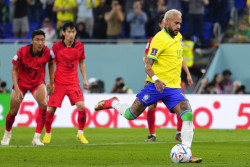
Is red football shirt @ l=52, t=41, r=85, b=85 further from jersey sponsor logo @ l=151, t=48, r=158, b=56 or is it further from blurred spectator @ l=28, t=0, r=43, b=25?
blurred spectator @ l=28, t=0, r=43, b=25

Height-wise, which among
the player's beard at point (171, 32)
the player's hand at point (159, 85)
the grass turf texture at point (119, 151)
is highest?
the player's beard at point (171, 32)

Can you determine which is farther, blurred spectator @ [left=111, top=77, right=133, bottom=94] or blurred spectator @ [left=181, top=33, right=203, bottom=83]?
blurred spectator @ [left=181, top=33, right=203, bottom=83]

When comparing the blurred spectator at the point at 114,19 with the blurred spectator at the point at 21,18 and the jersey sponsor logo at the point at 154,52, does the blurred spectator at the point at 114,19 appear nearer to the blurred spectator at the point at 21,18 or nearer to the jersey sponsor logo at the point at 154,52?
the blurred spectator at the point at 21,18

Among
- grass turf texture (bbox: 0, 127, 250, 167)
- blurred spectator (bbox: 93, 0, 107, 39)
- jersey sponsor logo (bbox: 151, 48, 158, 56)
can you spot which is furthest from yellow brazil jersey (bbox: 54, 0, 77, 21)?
jersey sponsor logo (bbox: 151, 48, 158, 56)

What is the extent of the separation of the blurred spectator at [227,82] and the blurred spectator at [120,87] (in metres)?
3.19

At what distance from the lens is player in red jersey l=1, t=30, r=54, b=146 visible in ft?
43.3

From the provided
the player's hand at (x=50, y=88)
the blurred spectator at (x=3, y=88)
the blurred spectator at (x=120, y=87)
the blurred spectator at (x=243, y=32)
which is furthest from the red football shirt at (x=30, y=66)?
the blurred spectator at (x=243, y=32)

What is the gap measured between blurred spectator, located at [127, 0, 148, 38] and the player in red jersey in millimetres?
10883

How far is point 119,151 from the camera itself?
12.3 m

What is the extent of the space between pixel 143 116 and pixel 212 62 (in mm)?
3936

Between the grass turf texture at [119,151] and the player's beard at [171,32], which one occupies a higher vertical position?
the player's beard at [171,32]

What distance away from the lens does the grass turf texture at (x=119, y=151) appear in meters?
10.3

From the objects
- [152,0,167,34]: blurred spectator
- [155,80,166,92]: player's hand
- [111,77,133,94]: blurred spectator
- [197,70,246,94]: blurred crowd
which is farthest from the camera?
[152,0,167,34]: blurred spectator

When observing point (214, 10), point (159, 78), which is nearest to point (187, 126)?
point (159, 78)
